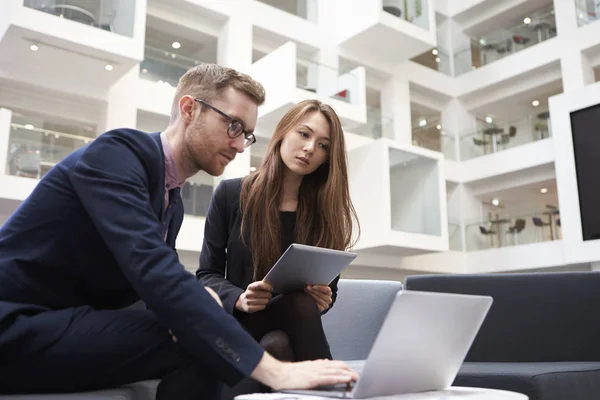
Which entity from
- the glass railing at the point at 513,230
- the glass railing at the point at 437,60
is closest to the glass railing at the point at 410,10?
the glass railing at the point at 437,60

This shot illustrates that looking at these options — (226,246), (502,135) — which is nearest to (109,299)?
(226,246)

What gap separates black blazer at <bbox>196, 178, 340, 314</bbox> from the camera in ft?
6.72

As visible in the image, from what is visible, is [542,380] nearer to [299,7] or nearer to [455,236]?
[455,236]

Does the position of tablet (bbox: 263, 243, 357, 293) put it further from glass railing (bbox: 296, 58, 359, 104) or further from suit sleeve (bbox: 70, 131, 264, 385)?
glass railing (bbox: 296, 58, 359, 104)

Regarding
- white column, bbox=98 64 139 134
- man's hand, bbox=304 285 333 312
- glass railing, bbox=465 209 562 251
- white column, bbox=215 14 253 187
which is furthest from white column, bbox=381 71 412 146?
man's hand, bbox=304 285 333 312

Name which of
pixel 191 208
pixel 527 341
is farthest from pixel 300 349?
pixel 191 208

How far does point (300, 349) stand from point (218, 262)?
1.84 ft

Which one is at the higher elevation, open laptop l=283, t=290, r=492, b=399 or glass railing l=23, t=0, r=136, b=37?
glass railing l=23, t=0, r=136, b=37

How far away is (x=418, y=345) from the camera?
3.59ft

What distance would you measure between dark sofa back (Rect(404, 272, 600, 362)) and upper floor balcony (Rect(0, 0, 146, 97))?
6.12 metres

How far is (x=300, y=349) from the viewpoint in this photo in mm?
1659

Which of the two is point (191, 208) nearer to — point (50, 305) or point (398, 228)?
point (398, 228)

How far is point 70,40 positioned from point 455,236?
779 cm

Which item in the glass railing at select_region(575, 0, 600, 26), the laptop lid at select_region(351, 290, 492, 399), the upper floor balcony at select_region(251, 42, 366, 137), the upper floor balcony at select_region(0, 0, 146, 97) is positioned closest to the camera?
the laptop lid at select_region(351, 290, 492, 399)
